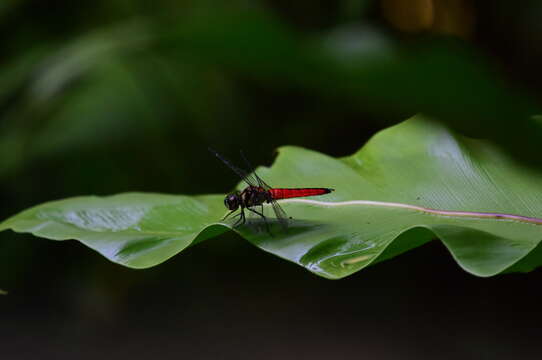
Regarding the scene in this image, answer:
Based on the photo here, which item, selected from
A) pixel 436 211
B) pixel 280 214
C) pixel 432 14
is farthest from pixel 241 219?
pixel 432 14

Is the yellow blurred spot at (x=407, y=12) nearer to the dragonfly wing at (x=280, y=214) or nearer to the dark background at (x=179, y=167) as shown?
the dark background at (x=179, y=167)

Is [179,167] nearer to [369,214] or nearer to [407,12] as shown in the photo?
[407,12]

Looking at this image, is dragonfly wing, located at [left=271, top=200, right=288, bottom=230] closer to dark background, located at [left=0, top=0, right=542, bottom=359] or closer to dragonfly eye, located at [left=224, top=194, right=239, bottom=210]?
dragonfly eye, located at [left=224, top=194, right=239, bottom=210]

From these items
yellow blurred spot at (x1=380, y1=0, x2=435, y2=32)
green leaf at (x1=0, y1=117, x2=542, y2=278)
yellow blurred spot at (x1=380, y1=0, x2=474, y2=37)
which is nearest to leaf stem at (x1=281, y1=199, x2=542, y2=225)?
green leaf at (x1=0, y1=117, x2=542, y2=278)

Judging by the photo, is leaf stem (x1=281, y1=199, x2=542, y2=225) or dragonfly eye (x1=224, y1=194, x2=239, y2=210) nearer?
leaf stem (x1=281, y1=199, x2=542, y2=225)

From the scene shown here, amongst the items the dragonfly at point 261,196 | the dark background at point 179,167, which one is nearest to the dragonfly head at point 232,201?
the dragonfly at point 261,196

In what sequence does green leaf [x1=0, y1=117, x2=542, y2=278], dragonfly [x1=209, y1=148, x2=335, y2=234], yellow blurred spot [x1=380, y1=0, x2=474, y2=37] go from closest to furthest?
green leaf [x1=0, y1=117, x2=542, y2=278] < dragonfly [x1=209, y1=148, x2=335, y2=234] < yellow blurred spot [x1=380, y1=0, x2=474, y2=37]
